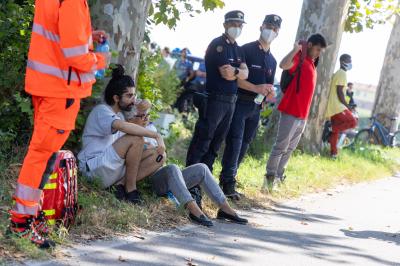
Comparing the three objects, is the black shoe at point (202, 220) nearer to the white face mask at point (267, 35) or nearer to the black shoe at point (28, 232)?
the black shoe at point (28, 232)

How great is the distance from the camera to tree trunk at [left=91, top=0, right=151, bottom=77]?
7805 mm

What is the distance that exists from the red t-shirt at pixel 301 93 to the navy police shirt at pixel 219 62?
1428 mm

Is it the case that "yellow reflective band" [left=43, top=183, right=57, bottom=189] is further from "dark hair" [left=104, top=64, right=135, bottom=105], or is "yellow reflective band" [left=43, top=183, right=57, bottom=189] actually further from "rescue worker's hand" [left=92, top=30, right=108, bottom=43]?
"dark hair" [left=104, top=64, right=135, bottom=105]

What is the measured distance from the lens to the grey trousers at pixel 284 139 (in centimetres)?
971

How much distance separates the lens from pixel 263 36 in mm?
9047

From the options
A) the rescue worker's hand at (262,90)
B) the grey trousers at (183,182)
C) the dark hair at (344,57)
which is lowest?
the grey trousers at (183,182)

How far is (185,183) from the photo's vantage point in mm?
7496

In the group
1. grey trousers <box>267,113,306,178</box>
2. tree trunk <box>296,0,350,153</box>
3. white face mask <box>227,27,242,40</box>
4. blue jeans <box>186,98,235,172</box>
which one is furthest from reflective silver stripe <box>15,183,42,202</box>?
tree trunk <box>296,0,350,153</box>

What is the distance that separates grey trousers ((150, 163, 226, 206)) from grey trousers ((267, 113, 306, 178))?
7.71 feet

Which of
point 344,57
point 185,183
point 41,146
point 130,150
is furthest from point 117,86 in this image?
point 344,57

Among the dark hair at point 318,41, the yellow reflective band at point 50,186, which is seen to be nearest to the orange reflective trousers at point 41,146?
the yellow reflective band at point 50,186

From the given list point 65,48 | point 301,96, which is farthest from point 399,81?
point 65,48

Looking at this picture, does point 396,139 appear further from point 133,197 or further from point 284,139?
point 133,197

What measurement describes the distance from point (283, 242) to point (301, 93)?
2846 millimetres
